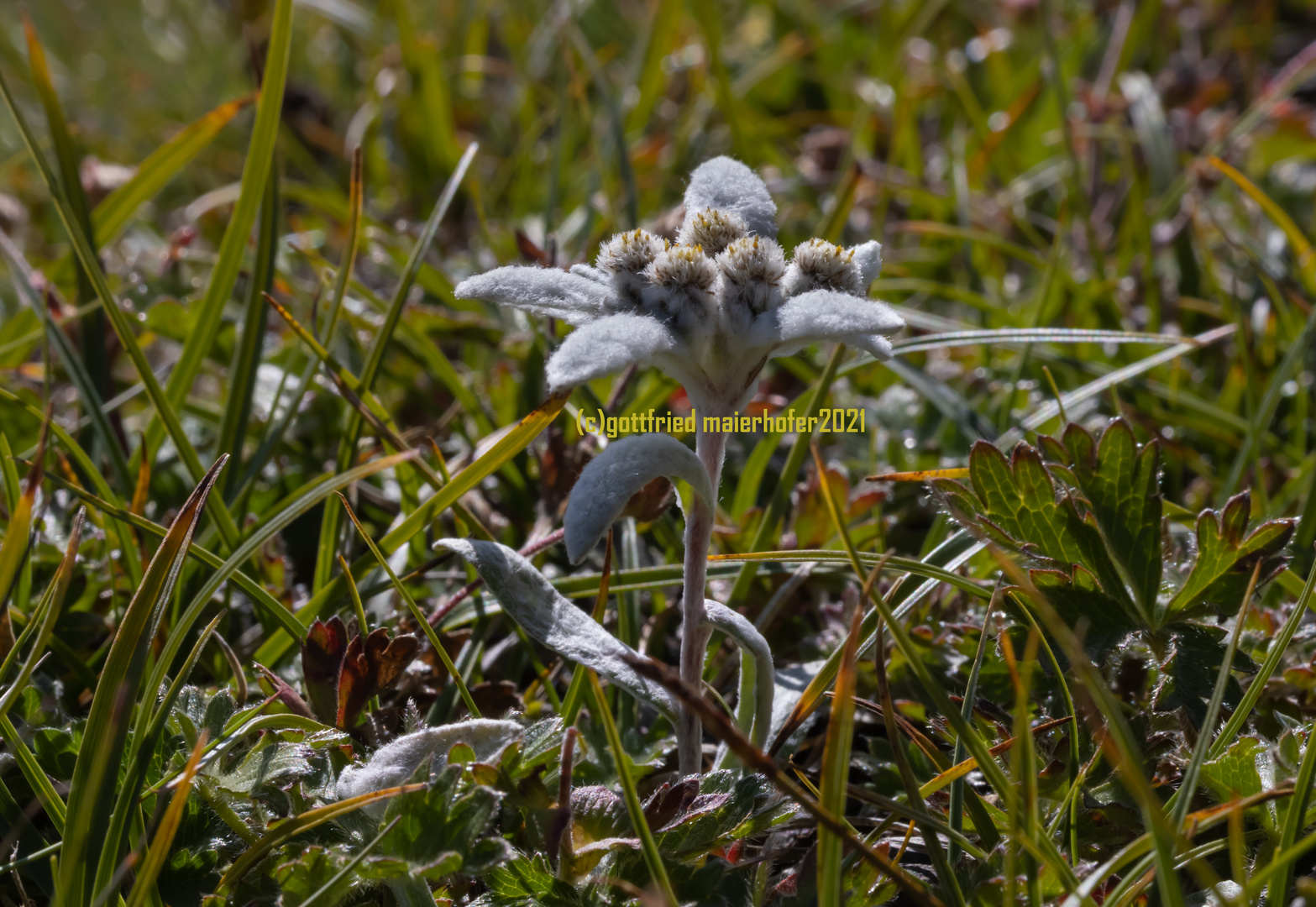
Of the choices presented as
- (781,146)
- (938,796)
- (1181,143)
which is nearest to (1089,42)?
(1181,143)

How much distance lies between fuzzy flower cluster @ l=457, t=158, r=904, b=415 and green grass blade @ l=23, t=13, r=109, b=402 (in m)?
1.47

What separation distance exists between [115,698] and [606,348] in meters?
0.89

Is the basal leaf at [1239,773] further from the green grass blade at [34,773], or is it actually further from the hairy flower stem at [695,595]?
the green grass blade at [34,773]

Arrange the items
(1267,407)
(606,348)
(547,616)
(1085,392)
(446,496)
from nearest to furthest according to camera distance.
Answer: (606,348) < (547,616) < (446,496) < (1267,407) < (1085,392)

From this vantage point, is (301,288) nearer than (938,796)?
No

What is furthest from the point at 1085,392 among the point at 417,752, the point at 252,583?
the point at 252,583

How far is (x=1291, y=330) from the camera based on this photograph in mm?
2754

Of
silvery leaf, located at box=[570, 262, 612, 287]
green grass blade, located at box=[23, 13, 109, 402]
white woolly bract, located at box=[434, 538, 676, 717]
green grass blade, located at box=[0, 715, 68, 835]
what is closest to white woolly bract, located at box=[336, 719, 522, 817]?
white woolly bract, located at box=[434, 538, 676, 717]

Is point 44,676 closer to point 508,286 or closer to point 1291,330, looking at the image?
point 508,286

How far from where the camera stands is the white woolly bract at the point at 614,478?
126cm

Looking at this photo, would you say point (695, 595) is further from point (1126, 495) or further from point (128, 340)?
point (128, 340)

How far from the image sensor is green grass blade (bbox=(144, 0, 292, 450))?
221cm

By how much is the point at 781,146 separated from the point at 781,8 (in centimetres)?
111

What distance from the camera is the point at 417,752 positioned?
1.44 meters
